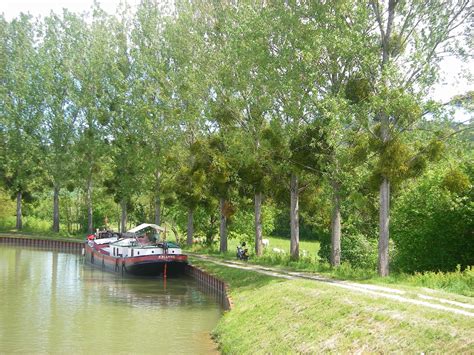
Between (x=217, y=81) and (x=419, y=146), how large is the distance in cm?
1754

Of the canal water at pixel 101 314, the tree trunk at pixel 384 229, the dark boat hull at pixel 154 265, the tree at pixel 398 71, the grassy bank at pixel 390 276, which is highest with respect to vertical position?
the tree at pixel 398 71

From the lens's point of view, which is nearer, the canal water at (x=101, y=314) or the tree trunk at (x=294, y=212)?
the canal water at (x=101, y=314)

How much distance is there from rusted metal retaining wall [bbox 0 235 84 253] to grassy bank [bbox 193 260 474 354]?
41.7 m

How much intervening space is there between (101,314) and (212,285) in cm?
909

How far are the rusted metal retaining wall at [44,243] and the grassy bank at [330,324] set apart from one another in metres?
41.7

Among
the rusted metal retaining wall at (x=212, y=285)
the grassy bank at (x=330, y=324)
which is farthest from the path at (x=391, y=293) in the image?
the rusted metal retaining wall at (x=212, y=285)

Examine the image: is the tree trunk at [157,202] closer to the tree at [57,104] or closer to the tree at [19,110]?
the tree at [57,104]

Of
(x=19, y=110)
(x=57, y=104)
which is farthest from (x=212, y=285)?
(x=19, y=110)

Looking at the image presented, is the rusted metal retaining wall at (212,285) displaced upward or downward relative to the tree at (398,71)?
downward

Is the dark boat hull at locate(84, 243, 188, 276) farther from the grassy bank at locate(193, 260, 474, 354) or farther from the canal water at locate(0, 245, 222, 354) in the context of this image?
the grassy bank at locate(193, 260, 474, 354)

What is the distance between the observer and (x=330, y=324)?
1800cm

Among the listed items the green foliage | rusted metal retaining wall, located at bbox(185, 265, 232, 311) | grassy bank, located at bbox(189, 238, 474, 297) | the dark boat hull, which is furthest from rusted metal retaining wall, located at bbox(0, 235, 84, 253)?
the green foliage

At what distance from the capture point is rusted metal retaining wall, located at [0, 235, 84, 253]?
6461 cm

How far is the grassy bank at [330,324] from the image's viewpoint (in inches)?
567
